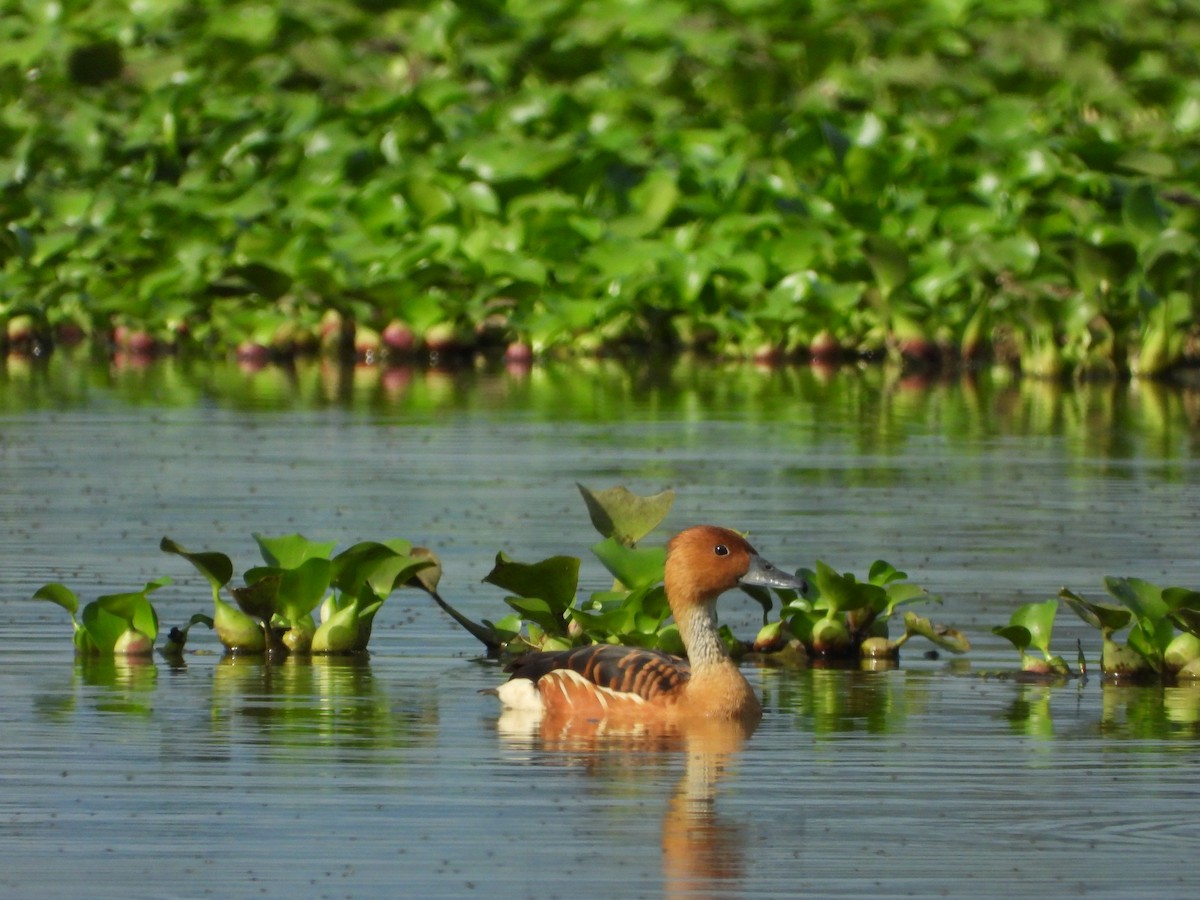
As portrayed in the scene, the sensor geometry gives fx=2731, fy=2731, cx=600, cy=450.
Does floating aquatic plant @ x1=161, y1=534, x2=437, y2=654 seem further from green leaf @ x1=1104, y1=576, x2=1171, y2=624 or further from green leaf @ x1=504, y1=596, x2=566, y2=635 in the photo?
green leaf @ x1=1104, y1=576, x2=1171, y2=624

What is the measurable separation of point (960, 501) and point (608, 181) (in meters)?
8.98

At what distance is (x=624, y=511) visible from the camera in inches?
330

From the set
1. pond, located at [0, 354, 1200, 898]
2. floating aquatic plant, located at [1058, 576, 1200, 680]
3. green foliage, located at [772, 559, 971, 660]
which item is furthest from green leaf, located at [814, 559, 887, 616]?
floating aquatic plant, located at [1058, 576, 1200, 680]

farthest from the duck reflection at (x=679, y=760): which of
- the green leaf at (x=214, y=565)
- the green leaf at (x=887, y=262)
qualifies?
the green leaf at (x=887, y=262)

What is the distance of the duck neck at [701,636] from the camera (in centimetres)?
731

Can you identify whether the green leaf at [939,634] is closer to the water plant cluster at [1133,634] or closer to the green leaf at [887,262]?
the water plant cluster at [1133,634]

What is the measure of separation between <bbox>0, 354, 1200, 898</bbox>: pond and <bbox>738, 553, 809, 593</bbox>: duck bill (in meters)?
0.33

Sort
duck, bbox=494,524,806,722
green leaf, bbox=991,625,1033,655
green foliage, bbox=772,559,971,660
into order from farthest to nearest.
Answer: green foliage, bbox=772,559,971,660
green leaf, bbox=991,625,1033,655
duck, bbox=494,524,806,722

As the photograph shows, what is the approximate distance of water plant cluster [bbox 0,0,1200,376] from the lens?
61.9 feet

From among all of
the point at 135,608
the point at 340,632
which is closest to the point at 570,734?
the point at 340,632

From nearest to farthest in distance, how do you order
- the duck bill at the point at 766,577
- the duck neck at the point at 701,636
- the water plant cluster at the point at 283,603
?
1. the duck neck at the point at 701,636
2. the duck bill at the point at 766,577
3. the water plant cluster at the point at 283,603

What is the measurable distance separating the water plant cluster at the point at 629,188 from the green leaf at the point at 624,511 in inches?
364

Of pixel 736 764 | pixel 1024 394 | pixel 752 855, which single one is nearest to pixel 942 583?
pixel 736 764

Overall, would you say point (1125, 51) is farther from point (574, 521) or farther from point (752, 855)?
point (752, 855)
